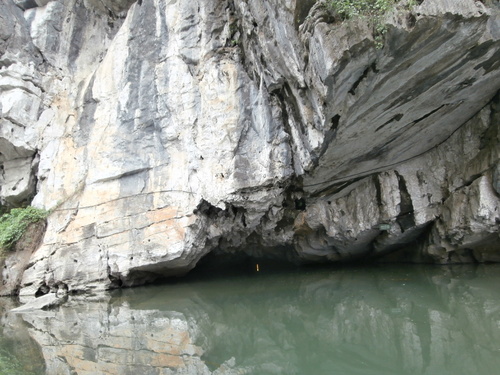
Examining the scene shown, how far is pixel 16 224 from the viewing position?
34.1 ft

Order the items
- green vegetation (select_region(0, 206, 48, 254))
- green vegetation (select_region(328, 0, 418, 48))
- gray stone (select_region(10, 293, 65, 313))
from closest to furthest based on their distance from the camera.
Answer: green vegetation (select_region(328, 0, 418, 48))
gray stone (select_region(10, 293, 65, 313))
green vegetation (select_region(0, 206, 48, 254))

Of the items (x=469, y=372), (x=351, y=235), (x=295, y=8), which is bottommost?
(x=469, y=372)

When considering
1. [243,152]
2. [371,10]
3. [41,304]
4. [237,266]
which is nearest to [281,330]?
[243,152]

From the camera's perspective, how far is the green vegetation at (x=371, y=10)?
18.5 feet

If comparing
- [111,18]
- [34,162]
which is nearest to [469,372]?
[34,162]

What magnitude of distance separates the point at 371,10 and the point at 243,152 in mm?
4175

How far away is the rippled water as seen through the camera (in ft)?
14.3

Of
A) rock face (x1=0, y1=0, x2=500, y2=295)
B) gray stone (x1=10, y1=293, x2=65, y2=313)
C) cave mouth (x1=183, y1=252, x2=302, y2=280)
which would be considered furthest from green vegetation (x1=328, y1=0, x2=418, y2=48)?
gray stone (x1=10, y1=293, x2=65, y2=313)

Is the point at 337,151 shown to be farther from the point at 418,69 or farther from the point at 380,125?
the point at 418,69

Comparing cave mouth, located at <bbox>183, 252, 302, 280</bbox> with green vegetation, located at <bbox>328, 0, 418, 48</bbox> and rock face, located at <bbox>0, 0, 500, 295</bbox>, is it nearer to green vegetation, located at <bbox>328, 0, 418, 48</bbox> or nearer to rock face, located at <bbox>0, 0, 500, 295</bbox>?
rock face, located at <bbox>0, 0, 500, 295</bbox>

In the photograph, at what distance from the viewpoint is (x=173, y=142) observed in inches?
396

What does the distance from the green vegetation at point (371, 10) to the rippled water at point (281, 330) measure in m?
3.88

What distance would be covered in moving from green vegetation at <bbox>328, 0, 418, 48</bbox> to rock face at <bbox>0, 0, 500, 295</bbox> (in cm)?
79

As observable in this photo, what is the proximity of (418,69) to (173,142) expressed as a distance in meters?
5.84
